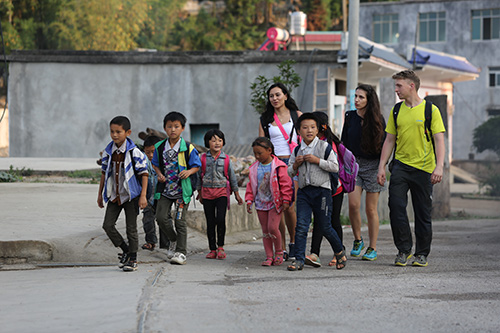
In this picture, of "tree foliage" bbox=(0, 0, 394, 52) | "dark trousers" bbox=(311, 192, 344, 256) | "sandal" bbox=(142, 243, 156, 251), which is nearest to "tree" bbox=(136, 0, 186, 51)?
"tree foliage" bbox=(0, 0, 394, 52)

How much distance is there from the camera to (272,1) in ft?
144

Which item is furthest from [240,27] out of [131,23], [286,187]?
[286,187]

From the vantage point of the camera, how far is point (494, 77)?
44.8 meters

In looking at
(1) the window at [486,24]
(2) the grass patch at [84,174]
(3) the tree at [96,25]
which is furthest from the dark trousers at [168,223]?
(1) the window at [486,24]

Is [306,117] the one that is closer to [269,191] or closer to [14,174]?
[269,191]

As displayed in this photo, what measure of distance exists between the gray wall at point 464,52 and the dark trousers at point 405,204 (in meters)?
37.1

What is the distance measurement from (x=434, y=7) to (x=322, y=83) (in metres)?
24.6

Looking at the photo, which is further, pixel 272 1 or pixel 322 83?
pixel 272 1

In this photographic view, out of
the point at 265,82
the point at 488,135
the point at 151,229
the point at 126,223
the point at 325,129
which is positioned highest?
the point at 265,82

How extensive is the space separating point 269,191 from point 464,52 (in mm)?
39655

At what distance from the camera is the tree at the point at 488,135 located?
37344 millimetres

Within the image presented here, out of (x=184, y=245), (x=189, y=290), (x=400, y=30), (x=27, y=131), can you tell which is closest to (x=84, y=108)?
(x=27, y=131)

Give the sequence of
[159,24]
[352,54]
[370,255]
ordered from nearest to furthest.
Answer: [370,255] < [352,54] < [159,24]

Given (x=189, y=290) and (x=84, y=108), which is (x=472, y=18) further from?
(x=189, y=290)
